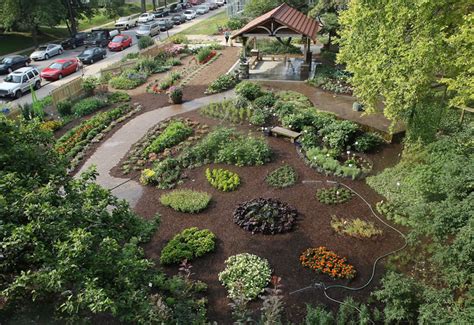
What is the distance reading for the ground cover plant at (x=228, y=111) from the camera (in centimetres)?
1903

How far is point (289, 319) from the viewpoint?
9094 millimetres

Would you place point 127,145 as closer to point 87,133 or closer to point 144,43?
point 87,133

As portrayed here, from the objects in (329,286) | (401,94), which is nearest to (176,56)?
(401,94)

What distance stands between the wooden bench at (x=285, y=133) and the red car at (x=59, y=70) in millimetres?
19105

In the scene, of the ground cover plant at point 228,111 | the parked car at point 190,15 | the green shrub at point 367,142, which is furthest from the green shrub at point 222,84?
the parked car at point 190,15

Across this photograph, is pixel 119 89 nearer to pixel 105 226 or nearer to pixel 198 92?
pixel 198 92

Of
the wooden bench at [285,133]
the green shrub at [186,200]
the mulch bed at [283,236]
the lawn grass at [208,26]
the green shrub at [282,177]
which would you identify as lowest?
the mulch bed at [283,236]

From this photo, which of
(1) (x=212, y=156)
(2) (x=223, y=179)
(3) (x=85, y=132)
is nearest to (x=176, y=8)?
(3) (x=85, y=132)

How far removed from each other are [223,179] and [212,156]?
193 cm

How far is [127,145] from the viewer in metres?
17.8

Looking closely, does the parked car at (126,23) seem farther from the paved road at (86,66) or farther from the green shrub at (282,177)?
the green shrub at (282,177)

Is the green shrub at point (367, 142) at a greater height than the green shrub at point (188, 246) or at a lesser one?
greater

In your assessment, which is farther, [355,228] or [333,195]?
[333,195]

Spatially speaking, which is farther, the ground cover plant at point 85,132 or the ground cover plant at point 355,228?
the ground cover plant at point 85,132
